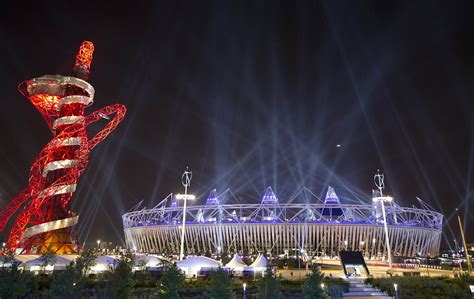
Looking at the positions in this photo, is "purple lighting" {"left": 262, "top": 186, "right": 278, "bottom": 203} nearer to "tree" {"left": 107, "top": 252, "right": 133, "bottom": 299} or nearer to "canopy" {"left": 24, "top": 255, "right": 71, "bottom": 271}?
"canopy" {"left": 24, "top": 255, "right": 71, "bottom": 271}

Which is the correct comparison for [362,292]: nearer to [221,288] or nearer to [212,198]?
[221,288]

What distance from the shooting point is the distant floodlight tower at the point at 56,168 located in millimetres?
38719

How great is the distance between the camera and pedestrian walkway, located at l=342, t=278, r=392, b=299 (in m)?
23.3

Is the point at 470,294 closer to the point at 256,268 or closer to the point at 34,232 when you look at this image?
the point at 256,268

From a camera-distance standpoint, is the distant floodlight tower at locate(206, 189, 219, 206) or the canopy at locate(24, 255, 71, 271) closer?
the canopy at locate(24, 255, 71, 271)

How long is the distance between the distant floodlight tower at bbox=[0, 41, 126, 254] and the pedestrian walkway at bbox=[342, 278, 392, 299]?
31232mm

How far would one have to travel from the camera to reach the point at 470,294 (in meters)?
23.2

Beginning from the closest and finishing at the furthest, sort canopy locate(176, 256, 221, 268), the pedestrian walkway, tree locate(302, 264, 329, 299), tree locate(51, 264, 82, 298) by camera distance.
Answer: tree locate(51, 264, 82, 298) → tree locate(302, 264, 329, 299) → the pedestrian walkway → canopy locate(176, 256, 221, 268)

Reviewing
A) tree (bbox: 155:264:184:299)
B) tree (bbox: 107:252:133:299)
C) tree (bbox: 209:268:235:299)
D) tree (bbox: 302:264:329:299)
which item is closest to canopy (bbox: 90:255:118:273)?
tree (bbox: 107:252:133:299)

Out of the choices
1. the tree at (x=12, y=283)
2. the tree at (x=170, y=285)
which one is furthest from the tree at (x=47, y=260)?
the tree at (x=170, y=285)

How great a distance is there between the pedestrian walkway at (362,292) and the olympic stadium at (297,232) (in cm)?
5201

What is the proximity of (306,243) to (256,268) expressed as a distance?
171 feet

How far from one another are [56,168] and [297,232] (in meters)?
57.5

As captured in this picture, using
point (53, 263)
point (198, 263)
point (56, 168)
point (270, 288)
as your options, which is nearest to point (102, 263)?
point (53, 263)
